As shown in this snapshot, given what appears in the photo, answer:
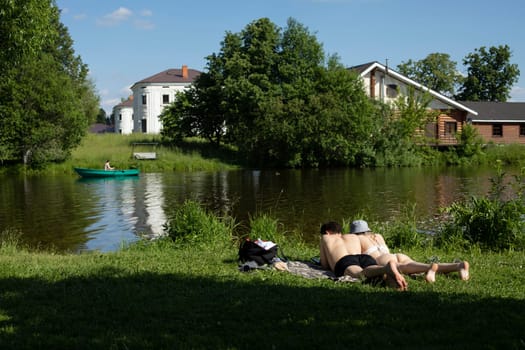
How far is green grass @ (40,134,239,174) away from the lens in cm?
4322

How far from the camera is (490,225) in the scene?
11781mm

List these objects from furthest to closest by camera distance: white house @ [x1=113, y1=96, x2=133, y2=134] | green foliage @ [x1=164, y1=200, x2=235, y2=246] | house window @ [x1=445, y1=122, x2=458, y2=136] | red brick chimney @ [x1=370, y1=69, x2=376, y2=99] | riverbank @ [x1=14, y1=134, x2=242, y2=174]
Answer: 1. white house @ [x1=113, y1=96, x2=133, y2=134]
2. house window @ [x1=445, y1=122, x2=458, y2=136]
3. red brick chimney @ [x1=370, y1=69, x2=376, y2=99]
4. riverbank @ [x1=14, y1=134, x2=242, y2=174]
5. green foliage @ [x1=164, y1=200, x2=235, y2=246]

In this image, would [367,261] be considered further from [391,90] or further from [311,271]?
[391,90]

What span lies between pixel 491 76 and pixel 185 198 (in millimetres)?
70429

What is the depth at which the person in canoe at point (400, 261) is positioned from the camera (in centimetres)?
746

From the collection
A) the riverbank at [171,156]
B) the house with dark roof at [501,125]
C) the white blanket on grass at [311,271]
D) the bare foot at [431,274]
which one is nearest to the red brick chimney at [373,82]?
the riverbank at [171,156]

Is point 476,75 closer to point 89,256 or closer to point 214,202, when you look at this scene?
point 214,202

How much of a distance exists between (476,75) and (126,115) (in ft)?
184

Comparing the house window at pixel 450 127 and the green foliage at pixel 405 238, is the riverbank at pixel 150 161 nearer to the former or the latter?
the house window at pixel 450 127

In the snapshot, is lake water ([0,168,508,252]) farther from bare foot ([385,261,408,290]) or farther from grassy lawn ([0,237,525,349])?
bare foot ([385,261,408,290])

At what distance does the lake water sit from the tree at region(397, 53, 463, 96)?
51549 mm

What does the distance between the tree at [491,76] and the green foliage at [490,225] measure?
76081 millimetres

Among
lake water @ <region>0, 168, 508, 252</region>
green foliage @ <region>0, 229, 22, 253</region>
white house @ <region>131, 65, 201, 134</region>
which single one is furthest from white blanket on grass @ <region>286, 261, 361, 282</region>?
white house @ <region>131, 65, 201, 134</region>

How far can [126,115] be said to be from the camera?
96125mm
